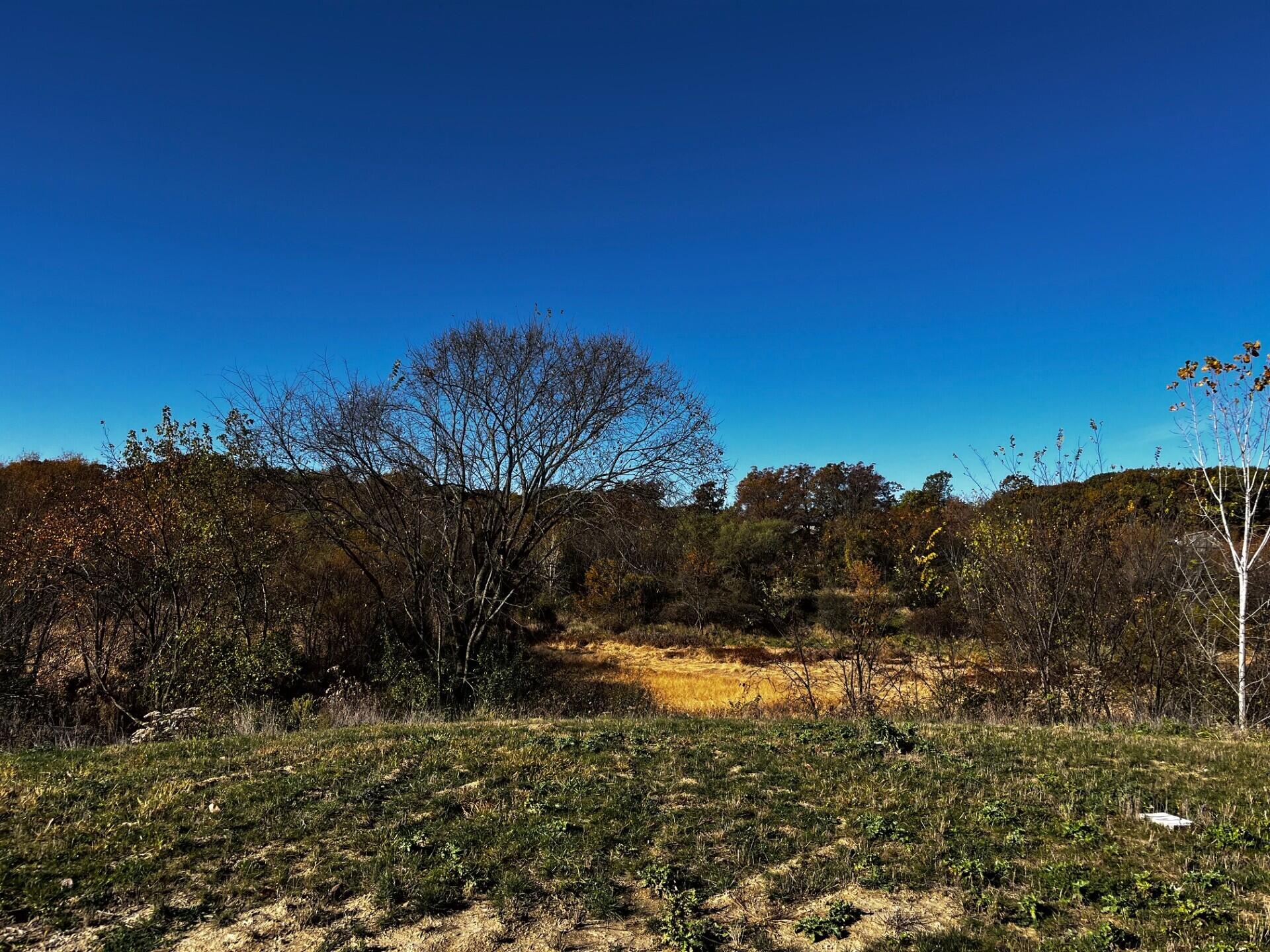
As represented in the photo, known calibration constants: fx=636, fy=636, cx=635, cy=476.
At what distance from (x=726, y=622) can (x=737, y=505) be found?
639 inches

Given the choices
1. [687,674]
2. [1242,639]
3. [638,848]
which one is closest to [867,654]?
[1242,639]

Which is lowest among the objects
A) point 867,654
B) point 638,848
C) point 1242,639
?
point 638,848

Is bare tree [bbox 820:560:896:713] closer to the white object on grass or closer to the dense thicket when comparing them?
the dense thicket

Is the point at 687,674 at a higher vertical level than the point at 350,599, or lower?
lower

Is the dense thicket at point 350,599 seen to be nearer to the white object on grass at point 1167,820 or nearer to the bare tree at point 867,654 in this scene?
the bare tree at point 867,654

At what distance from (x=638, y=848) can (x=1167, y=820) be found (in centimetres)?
388

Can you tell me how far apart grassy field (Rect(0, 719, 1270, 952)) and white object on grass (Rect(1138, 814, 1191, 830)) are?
0.12 m

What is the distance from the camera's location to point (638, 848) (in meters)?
4.61

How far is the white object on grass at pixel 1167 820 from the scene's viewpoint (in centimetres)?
459

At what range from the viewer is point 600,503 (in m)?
16.3

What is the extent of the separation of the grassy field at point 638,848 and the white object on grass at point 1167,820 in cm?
12

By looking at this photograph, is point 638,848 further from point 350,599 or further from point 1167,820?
point 350,599

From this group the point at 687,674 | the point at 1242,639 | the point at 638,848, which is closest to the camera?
the point at 638,848

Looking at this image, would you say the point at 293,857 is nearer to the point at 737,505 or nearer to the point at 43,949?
the point at 43,949
